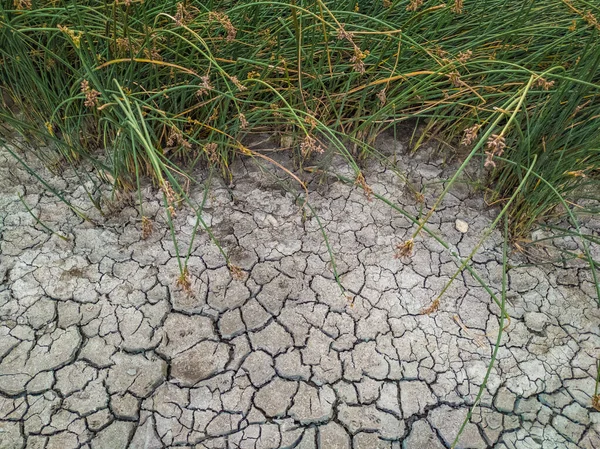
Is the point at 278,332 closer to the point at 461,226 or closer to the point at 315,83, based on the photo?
the point at 461,226

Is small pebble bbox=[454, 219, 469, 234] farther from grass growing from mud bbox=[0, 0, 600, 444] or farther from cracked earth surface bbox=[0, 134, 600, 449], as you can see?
grass growing from mud bbox=[0, 0, 600, 444]

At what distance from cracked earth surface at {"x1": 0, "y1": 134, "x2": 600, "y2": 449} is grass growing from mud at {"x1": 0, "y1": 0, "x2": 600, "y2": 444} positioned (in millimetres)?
144

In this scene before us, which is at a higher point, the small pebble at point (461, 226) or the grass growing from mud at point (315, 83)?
the grass growing from mud at point (315, 83)

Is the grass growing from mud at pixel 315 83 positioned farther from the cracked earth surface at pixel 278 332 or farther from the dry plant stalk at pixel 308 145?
the cracked earth surface at pixel 278 332

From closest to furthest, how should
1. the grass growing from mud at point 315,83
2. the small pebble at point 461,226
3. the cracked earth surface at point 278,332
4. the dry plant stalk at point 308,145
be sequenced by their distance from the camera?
the dry plant stalk at point 308,145
the cracked earth surface at point 278,332
the grass growing from mud at point 315,83
the small pebble at point 461,226

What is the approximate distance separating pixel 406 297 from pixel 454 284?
22 centimetres

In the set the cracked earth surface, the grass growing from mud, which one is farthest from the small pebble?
the grass growing from mud

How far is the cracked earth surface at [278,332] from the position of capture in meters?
1.51

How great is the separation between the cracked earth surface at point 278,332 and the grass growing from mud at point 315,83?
14cm

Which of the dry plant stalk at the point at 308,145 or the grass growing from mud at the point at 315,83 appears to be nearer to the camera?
the dry plant stalk at the point at 308,145

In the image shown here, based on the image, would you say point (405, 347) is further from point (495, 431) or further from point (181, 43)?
point (181, 43)

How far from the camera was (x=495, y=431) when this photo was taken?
4.96 feet

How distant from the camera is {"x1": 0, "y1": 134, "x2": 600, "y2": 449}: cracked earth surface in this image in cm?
151

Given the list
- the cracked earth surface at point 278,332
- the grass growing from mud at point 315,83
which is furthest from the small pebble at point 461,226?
the grass growing from mud at point 315,83
